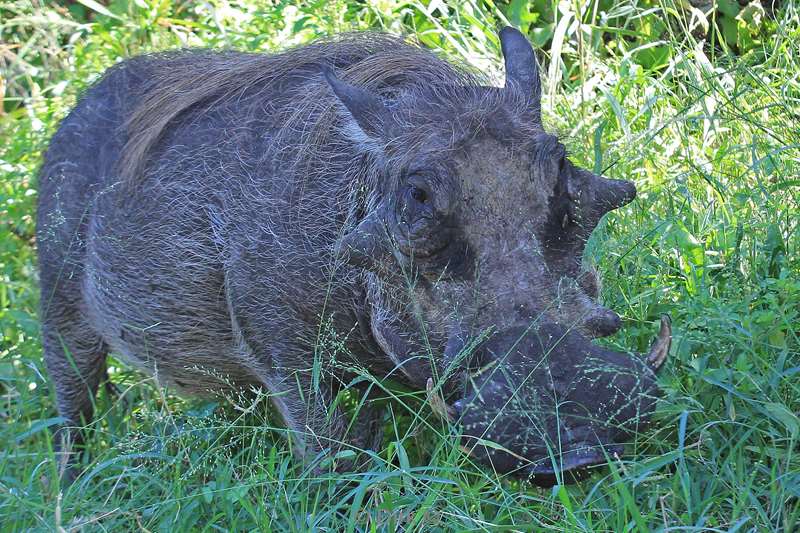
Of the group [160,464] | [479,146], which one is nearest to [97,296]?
[160,464]

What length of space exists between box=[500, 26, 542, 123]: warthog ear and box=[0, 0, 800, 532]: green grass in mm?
404

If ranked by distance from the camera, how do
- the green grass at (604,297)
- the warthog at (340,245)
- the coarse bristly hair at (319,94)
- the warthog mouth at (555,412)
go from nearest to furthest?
1. the warthog mouth at (555,412)
2. the warthog at (340,245)
3. the green grass at (604,297)
4. the coarse bristly hair at (319,94)

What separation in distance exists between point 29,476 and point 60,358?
945 millimetres

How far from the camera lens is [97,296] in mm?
3750

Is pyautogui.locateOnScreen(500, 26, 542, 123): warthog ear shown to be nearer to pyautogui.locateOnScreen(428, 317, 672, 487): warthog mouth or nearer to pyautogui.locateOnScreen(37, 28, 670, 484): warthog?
pyautogui.locateOnScreen(37, 28, 670, 484): warthog

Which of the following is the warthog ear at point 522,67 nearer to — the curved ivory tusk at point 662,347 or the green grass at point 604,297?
the green grass at point 604,297

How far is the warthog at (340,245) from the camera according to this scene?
7.84ft

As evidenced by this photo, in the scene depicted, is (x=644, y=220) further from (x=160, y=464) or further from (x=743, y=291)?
(x=160, y=464)

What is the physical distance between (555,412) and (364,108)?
1073 millimetres

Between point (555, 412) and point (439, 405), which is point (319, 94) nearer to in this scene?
point (439, 405)

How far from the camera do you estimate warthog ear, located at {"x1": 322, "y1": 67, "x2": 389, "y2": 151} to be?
9.63 feet

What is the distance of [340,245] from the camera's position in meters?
2.79

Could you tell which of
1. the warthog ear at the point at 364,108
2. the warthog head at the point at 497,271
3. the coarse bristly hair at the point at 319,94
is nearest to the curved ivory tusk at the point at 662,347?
the warthog head at the point at 497,271

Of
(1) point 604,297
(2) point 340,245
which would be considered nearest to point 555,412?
(2) point 340,245
